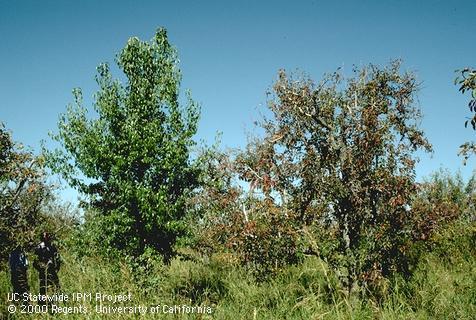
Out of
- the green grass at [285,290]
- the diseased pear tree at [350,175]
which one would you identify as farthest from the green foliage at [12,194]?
the diseased pear tree at [350,175]

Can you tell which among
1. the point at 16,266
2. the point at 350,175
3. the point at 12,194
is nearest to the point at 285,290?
the point at 350,175

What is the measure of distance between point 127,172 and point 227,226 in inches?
209


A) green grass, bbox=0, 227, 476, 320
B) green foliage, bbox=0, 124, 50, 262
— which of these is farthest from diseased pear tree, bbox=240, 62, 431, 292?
green foliage, bbox=0, 124, 50, 262

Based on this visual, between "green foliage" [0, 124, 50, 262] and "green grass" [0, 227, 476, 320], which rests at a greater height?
"green foliage" [0, 124, 50, 262]

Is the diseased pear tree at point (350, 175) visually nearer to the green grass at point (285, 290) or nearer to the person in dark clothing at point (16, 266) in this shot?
the green grass at point (285, 290)

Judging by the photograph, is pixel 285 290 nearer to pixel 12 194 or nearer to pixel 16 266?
pixel 16 266

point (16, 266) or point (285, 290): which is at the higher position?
point (16, 266)

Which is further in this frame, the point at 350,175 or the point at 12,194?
the point at 12,194

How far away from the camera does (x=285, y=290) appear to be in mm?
9633

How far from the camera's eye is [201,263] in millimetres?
16594

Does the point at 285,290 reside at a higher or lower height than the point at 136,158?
lower

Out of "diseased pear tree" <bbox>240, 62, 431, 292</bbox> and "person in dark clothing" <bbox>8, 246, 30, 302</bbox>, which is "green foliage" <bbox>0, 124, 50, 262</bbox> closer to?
"person in dark clothing" <bbox>8, 246, 30, 302</bbox>

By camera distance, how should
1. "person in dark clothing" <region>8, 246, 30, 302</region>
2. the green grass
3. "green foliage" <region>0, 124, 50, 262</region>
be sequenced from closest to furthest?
the green grass < "person in dark clothing" <region>8, 246, 30, 302</region> < "green foliage" <region>0, 124, 50, 262</region>

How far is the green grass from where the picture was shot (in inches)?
233
